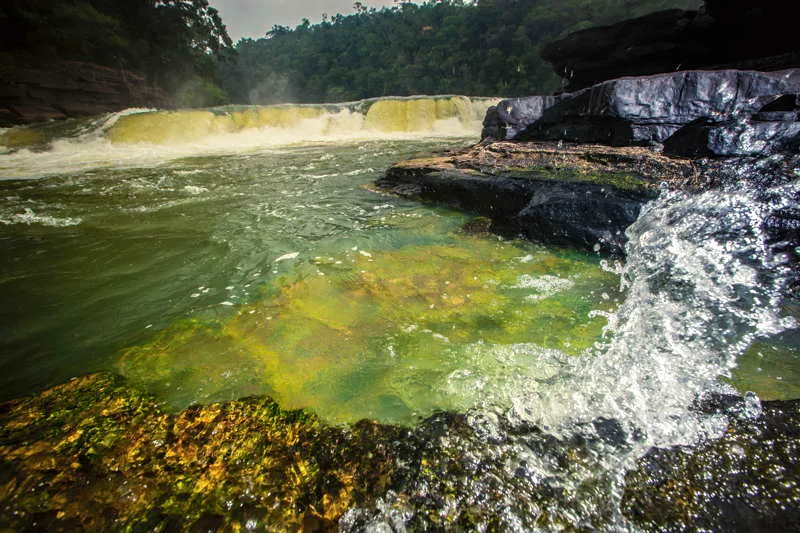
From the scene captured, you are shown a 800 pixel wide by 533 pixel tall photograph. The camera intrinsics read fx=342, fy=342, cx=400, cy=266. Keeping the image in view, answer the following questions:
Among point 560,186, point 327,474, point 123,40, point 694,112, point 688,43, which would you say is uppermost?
point 123,40

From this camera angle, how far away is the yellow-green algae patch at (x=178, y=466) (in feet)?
3.78

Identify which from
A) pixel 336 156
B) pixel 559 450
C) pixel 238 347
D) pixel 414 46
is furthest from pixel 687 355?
pixel 414 46

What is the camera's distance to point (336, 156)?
10.1 m

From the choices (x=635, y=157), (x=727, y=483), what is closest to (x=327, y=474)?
(x=727, y=483)

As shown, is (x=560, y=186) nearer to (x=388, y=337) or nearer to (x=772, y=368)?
(x=772, y=368)

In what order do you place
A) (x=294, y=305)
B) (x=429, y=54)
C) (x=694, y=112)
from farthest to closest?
(x=429, y=54) → (x=694, y=112) → (x=294, y=305)

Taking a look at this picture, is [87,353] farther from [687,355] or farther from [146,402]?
[687,355]

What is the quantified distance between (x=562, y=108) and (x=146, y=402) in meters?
5.69

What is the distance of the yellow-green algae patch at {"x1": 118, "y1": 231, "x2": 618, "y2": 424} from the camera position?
173 centimetres

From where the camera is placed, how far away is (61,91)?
15266mm

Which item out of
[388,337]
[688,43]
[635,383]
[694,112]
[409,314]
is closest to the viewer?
[635,383]

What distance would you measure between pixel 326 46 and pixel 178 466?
75.1 m

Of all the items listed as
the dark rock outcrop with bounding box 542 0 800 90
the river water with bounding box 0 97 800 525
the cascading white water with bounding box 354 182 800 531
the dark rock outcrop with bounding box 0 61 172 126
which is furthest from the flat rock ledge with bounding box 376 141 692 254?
the dark rock outcrop with bounding box 0 61 172 126

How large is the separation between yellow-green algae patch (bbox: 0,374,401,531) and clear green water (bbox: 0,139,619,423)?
16 centimetres
